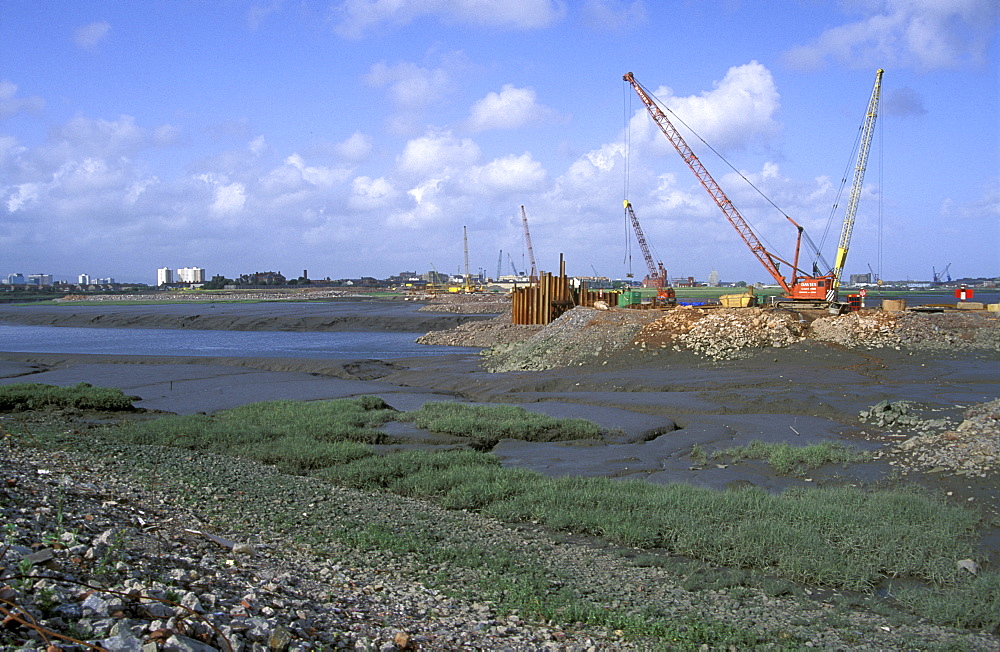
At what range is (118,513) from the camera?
7.18 meters

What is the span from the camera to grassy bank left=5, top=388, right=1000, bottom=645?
24.0 ft

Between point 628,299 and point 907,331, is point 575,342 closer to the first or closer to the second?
point 907,331

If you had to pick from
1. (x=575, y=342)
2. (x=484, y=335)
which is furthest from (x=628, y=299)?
(x=575, y=342)

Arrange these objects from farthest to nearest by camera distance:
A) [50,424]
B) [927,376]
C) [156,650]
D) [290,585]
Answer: [927,376], [50,424], [290,585], [156,650]

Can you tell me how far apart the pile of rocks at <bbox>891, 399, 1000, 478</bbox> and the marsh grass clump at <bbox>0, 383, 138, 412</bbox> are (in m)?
19.9

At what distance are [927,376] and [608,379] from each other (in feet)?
36.7

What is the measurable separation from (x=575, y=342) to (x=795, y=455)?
1903cm

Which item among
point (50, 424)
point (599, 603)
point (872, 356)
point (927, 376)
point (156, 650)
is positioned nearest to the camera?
point (156, 650)

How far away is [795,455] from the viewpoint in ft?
45.2

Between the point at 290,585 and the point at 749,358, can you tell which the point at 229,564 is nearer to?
the point at 290,585

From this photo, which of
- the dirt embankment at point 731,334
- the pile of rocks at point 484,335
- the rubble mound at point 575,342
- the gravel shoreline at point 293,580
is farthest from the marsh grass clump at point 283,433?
the pile of rocks at point 484,335

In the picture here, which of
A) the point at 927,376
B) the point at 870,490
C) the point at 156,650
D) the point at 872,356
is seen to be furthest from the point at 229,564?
the point at 872,356

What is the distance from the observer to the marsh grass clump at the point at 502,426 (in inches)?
648

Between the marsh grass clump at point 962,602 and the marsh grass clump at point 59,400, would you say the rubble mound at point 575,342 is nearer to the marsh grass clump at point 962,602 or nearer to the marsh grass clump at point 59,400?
the marsh grass clump at point 59,400
